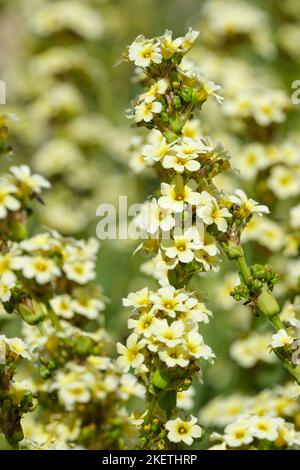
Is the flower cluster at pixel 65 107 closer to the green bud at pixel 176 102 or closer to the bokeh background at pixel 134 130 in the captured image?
the bokeh background at pixel 134 130

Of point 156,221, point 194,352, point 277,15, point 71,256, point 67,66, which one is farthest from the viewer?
point 277,15

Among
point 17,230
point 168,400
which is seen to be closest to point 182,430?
point 168,400

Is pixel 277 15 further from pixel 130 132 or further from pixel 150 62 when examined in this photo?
pixel 150 62

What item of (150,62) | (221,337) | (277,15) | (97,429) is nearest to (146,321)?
(97,429)

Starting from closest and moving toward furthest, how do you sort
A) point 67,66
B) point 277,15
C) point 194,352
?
point 194,352 < point 67,66 < point 277,15

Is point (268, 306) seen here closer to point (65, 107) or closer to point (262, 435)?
point (262, 435)

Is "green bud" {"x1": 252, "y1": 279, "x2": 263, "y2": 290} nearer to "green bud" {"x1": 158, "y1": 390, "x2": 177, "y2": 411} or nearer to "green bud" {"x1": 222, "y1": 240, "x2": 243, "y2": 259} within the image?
"green bud" {"x1": 222, "y1": 240, "x2": 243, "y2": 259}

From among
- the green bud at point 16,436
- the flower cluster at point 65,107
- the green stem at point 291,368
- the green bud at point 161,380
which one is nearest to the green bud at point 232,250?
the green stem at point 291,368

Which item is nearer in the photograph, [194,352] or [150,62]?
[194,352]
